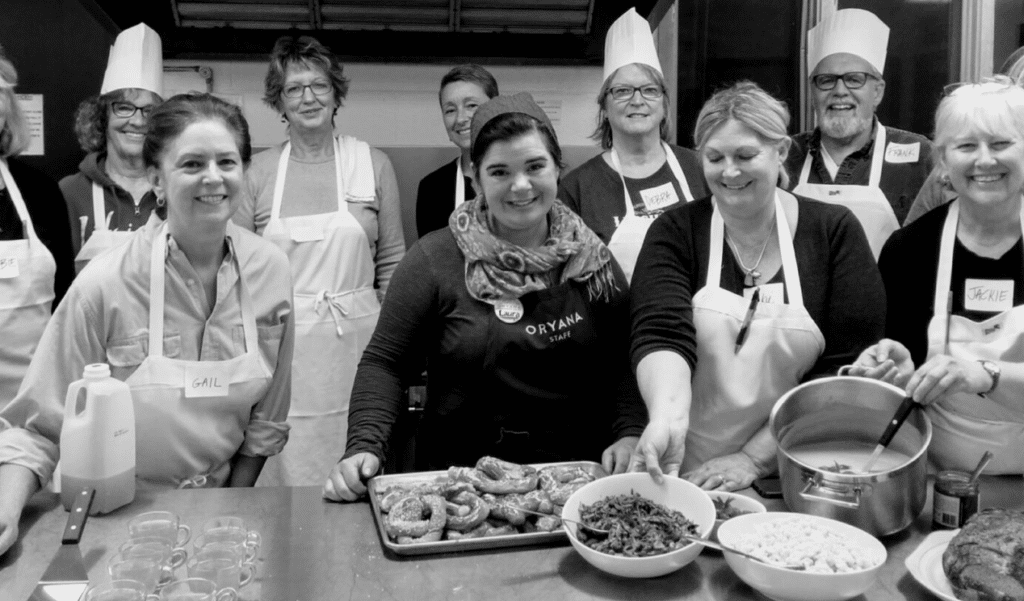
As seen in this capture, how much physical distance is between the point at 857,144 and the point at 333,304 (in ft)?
5.71

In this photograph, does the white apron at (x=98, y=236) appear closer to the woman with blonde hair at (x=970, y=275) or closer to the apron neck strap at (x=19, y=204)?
the apron neck strap at (x=19, y=204)

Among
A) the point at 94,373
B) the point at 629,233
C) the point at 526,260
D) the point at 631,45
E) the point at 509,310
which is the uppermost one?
the point at 631,45

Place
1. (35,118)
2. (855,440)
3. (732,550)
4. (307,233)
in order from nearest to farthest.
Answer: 1. (732,550)
2. (855,440)
3. (307,233)
4. (35,118)

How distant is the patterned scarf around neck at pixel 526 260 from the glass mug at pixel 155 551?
0.79m

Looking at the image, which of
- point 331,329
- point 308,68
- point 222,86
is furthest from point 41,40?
point 331,329

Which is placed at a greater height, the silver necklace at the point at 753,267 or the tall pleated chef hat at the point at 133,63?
the tall pleated chef hat at the point at 133,63

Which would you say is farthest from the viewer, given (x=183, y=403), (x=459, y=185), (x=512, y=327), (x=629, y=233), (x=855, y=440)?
(x=459, y=185)

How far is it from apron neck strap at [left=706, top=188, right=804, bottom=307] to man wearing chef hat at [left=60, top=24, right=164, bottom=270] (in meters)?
1.73

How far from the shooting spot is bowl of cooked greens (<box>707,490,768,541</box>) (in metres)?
1.34

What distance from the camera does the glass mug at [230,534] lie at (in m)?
1.19

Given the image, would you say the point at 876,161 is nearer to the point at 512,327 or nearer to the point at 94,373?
the point at 512,327

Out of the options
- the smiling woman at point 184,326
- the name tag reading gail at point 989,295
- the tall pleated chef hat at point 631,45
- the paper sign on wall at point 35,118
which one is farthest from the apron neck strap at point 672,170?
the paper sign on wall at point 35,118

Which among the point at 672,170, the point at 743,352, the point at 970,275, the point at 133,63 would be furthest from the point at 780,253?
the point at 133,63

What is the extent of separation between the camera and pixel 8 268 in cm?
231
